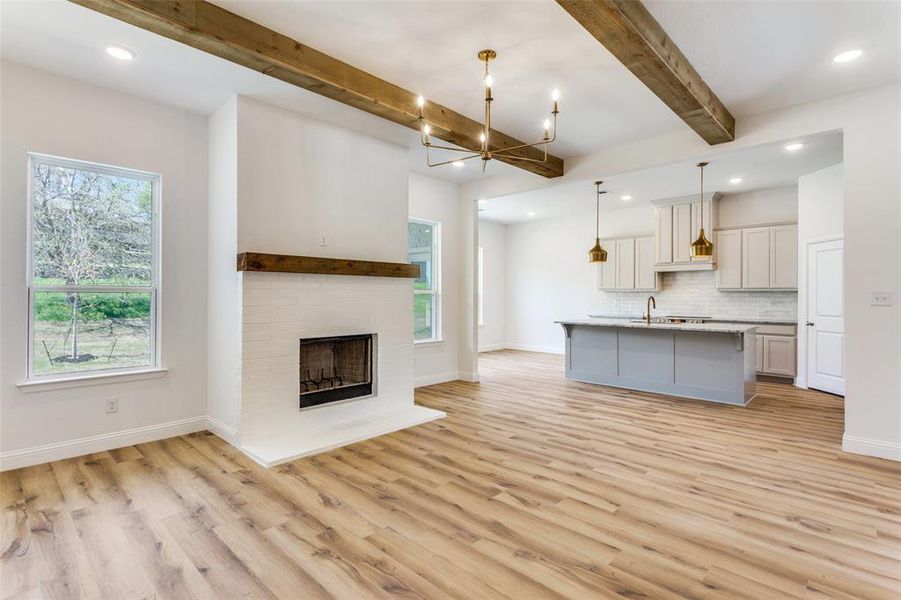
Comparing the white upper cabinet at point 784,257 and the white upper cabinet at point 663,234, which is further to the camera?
the white upper cabinet at point 663,234

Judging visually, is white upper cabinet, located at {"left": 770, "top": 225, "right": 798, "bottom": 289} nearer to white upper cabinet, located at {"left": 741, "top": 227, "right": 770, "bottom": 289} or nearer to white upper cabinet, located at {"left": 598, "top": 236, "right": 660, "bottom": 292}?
white upper cabinet, located at {"left": 741, "top": 227, "right": 770, "bottom": 289}

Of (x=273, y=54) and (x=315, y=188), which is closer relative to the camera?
(x=273, y=54)

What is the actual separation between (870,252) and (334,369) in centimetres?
472

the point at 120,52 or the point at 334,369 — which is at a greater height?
the point at 120,52

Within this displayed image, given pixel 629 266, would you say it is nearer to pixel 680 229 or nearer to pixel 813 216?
pixel 680 229

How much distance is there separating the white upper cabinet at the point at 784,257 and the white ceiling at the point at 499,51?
3513 millimetres

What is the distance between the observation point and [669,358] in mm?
5559

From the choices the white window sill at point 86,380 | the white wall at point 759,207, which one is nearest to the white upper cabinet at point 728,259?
the white wall at point 759,207

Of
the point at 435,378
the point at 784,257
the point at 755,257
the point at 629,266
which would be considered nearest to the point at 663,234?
the point at 629,266

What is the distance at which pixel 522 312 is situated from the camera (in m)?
10.5

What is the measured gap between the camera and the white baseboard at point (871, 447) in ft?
11.4

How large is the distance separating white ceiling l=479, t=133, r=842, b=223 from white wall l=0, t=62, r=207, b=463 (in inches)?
159

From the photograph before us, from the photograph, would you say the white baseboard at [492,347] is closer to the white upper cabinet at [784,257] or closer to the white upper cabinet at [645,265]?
the white upper cabinet at [645,265]

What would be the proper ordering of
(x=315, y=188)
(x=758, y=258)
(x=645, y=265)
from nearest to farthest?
1. (x=315, y=188)
2. (x=758, y=258)
3. (x=645, y=265)
